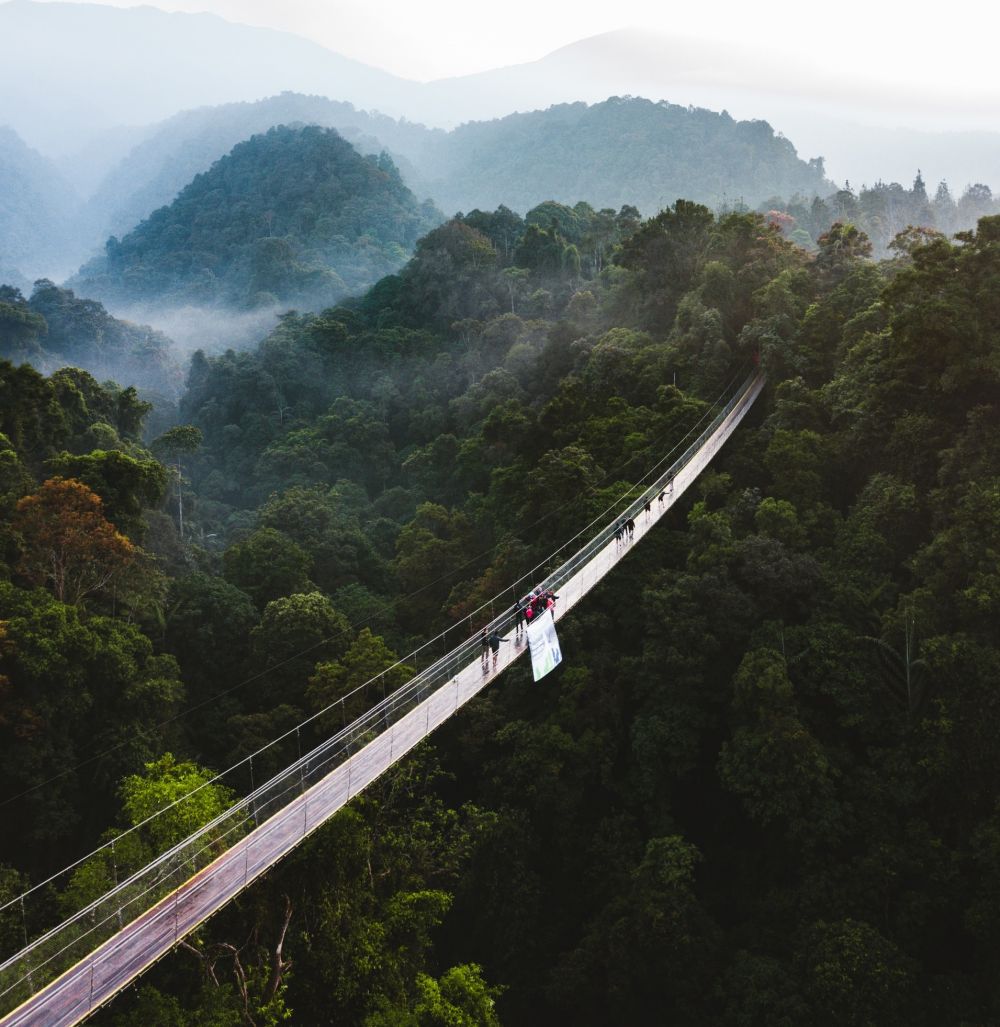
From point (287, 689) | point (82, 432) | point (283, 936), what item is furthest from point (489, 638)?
point (82, 432)

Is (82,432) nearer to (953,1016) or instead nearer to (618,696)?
(618,696)

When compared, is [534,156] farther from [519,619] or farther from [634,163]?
[519,619]

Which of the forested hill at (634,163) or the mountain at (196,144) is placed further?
the mountain at (196,144)

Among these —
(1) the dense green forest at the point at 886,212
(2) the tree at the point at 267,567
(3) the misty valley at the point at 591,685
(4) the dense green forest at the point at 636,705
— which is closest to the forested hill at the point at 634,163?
(1) the dense green forest at the point at 886,212

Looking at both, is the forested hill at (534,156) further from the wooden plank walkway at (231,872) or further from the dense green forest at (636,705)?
the wooden plank walkway at (231,872)

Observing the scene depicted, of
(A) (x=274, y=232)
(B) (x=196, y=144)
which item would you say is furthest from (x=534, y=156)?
(B) (x=196, y=144)

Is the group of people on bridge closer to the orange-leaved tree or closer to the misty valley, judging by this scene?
the misty valley

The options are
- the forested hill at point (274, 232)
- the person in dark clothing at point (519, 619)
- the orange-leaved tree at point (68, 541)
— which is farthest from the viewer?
the forested hill at point (274, 232)

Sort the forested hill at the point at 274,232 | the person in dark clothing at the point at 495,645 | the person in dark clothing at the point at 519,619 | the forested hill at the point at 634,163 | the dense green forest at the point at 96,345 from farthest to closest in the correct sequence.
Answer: the forested hill at the point at 634,163
the forested hill at the point at 274,232
the dense green forest at the point at 96,345
the person in dark clothing at the point at 519,619
the person in dark clothing at the point at 495,645
